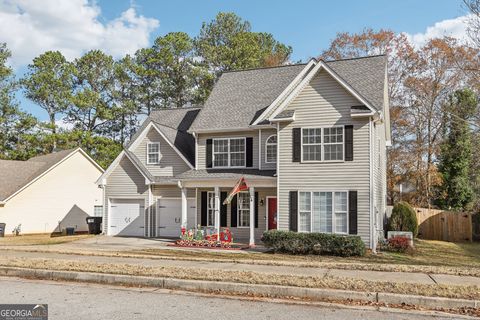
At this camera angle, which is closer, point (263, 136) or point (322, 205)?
point (322, 205)

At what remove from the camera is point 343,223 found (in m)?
18.6

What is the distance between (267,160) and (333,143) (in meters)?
4.10

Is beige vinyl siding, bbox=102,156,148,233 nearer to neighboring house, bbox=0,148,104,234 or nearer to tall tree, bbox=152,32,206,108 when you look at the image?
neighboring house, bbox=0,148,104,234

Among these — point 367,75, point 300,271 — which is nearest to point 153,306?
point 300,271

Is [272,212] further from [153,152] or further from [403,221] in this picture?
[153,152]

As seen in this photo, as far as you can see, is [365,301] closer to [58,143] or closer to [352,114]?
[352,114]

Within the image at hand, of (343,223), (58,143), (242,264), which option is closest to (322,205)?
(343,223)

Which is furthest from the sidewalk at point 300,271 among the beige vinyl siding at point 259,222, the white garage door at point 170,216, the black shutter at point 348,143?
the white garage door at point 170,216

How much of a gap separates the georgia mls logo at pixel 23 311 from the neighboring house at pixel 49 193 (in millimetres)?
23287

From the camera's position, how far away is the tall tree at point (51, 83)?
45062mm

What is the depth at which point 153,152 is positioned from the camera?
25.5 m

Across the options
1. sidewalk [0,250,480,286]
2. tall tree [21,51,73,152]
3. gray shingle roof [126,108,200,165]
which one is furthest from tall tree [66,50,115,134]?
sidewalk [0,250,480,286]

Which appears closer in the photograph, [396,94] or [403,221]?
[403,221]

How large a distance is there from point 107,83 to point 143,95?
14.3 ft
